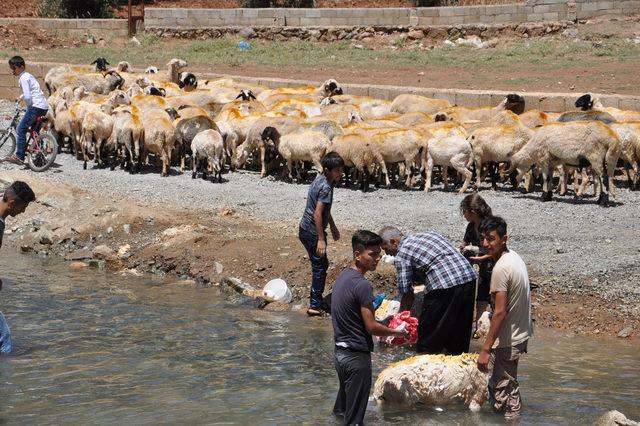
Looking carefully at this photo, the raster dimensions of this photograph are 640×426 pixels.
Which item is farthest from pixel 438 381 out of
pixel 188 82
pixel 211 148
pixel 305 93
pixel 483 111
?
pixel 188 82

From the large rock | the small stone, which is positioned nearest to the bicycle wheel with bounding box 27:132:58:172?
the small stone

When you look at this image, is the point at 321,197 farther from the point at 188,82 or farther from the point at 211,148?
the point at 188,82

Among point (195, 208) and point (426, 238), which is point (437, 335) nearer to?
point (426, 238)

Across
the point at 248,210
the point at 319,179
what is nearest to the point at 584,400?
the point at 319,179

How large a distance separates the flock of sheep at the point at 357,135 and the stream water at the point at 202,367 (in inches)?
216

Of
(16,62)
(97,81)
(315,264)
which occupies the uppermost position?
(16,62)

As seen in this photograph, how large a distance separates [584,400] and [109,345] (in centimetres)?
457

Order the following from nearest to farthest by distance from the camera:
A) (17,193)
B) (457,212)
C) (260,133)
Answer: (17,193)
(457,212)
(260,133)

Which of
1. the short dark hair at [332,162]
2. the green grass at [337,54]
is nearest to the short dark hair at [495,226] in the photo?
the short dark hair at [332,162]

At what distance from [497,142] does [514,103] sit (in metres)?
3.96

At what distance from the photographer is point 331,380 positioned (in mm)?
9828

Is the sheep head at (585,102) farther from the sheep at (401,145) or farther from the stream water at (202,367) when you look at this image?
the stream water at (202,367)

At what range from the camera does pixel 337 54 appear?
34.7 m

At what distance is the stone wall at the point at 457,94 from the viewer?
71.8 ft
